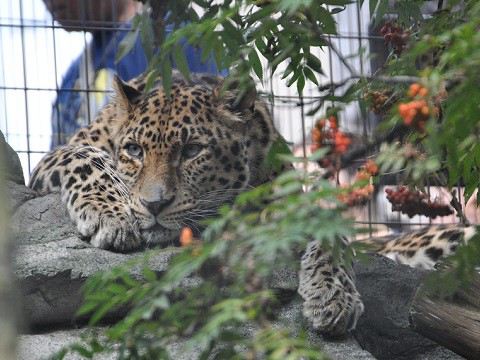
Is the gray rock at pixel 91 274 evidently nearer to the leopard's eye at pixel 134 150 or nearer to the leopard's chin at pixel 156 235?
the leopard's chin at pixel 156 235

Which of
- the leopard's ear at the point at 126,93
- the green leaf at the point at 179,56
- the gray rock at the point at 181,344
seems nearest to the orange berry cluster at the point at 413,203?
the gray rock at the point at 181,344

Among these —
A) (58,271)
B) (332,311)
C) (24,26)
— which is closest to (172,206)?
(58,271)

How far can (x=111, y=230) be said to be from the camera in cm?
480

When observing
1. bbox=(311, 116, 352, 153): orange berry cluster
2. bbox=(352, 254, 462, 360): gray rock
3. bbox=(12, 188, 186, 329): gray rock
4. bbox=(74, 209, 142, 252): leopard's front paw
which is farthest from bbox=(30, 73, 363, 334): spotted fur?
bbox=(311, 116, 352, 153): orange berry cluster

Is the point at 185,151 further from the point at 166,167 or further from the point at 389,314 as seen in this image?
the point at 389,314

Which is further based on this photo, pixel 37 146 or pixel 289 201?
pixel 37 146

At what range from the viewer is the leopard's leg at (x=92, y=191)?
4832 millimetres

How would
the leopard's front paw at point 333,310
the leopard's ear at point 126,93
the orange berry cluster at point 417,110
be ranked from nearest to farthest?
the orange berry cluster at point 417,110 < the leopard's front paw at point 333,310 < the leopard's ear at point 126,93

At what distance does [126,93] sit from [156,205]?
0.86m

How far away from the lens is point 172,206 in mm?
4934

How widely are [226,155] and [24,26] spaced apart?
8.26ft

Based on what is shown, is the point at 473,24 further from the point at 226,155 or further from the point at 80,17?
the point at 80,17

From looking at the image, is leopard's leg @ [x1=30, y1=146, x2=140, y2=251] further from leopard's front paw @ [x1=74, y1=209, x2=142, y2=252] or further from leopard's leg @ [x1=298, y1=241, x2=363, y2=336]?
leopard's leg @ [x1=298, y1=241, x2=363, y2=336]

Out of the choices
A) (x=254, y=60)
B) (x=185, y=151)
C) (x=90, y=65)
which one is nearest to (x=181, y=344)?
(x=185, y=151)
